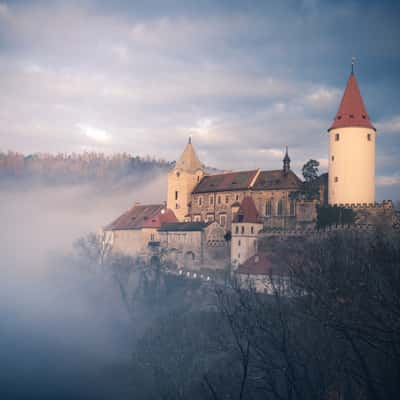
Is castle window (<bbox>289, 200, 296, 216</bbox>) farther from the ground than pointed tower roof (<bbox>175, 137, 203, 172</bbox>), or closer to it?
closer to it

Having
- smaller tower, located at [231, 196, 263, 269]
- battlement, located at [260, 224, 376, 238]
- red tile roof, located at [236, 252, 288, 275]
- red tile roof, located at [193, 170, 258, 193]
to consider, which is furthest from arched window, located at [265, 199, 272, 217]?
red tile roof, located at [236, 252, 288, 275]

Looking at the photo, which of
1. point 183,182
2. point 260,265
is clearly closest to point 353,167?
point 260,265

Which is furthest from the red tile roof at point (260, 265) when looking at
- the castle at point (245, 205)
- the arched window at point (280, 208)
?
the arched window at point (280, 208)

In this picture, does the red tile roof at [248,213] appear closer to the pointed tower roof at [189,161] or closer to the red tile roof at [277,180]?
the red tile roof at [277,180]

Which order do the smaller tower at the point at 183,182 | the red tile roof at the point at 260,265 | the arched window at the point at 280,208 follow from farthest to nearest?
the smaller tower at the point at 183,182, the arched window at the point at 280,208, the red tile roof at the point at 260,265

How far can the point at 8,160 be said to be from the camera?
488 feet

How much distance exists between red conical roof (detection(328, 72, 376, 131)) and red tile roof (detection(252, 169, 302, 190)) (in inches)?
283

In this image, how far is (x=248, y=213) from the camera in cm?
5784

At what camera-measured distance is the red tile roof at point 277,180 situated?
205ft

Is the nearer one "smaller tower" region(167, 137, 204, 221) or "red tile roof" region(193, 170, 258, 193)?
"red tile roof" region(193, 170, 258, 193)

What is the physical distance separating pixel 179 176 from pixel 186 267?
50.9 feet

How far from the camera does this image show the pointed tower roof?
245 ft

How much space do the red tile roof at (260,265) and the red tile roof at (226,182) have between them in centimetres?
1379

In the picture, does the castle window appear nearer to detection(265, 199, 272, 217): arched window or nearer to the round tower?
detection(265, 199, 272, 217): arched window
